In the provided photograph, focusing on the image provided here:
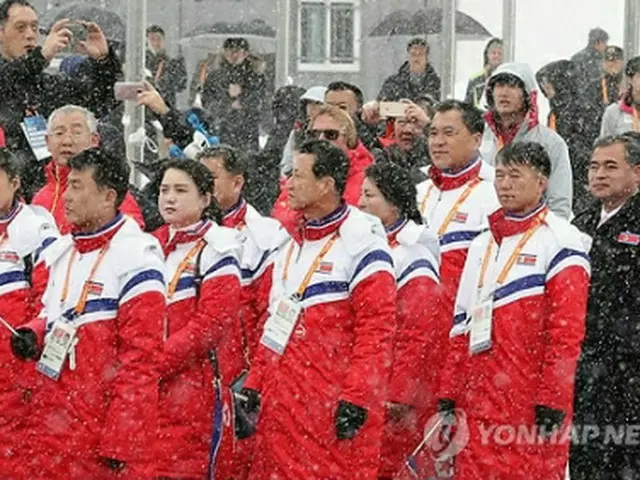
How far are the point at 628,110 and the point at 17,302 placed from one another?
5.00m

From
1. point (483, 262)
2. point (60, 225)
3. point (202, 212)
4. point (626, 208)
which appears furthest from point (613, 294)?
point (60, 225)

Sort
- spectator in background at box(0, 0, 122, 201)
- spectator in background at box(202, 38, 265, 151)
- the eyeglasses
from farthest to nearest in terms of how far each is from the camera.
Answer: spectator in background at box(202, 38, 265, 151)
spectator in background at box(0, 0, 122, 201)
the eyeglasses

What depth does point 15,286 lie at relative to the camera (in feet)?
26.8

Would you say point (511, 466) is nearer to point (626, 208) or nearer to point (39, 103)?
point (626, 208)

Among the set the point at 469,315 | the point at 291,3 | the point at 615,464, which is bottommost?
the point at 615,464

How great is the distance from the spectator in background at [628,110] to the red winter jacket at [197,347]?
3867mm

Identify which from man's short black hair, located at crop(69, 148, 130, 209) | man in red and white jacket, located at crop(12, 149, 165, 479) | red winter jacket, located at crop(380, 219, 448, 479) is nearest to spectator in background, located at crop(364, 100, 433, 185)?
red winter jacket, located at crop(380, 219, 448, 479)

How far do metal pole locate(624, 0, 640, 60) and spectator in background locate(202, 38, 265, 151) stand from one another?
251 cm

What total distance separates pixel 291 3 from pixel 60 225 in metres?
3.58

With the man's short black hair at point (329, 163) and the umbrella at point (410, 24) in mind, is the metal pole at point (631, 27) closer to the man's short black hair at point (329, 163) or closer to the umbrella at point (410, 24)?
the umbrella at point (410, 24)

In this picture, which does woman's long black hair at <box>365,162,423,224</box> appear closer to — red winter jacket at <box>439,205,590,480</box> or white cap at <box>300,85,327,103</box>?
red winter jacket at <box>439,205,590,480</box>

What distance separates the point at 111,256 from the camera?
24.7ft

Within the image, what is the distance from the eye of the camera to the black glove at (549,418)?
7.83 meters

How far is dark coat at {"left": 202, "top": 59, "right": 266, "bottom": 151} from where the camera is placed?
Result: 1265 centimetres
